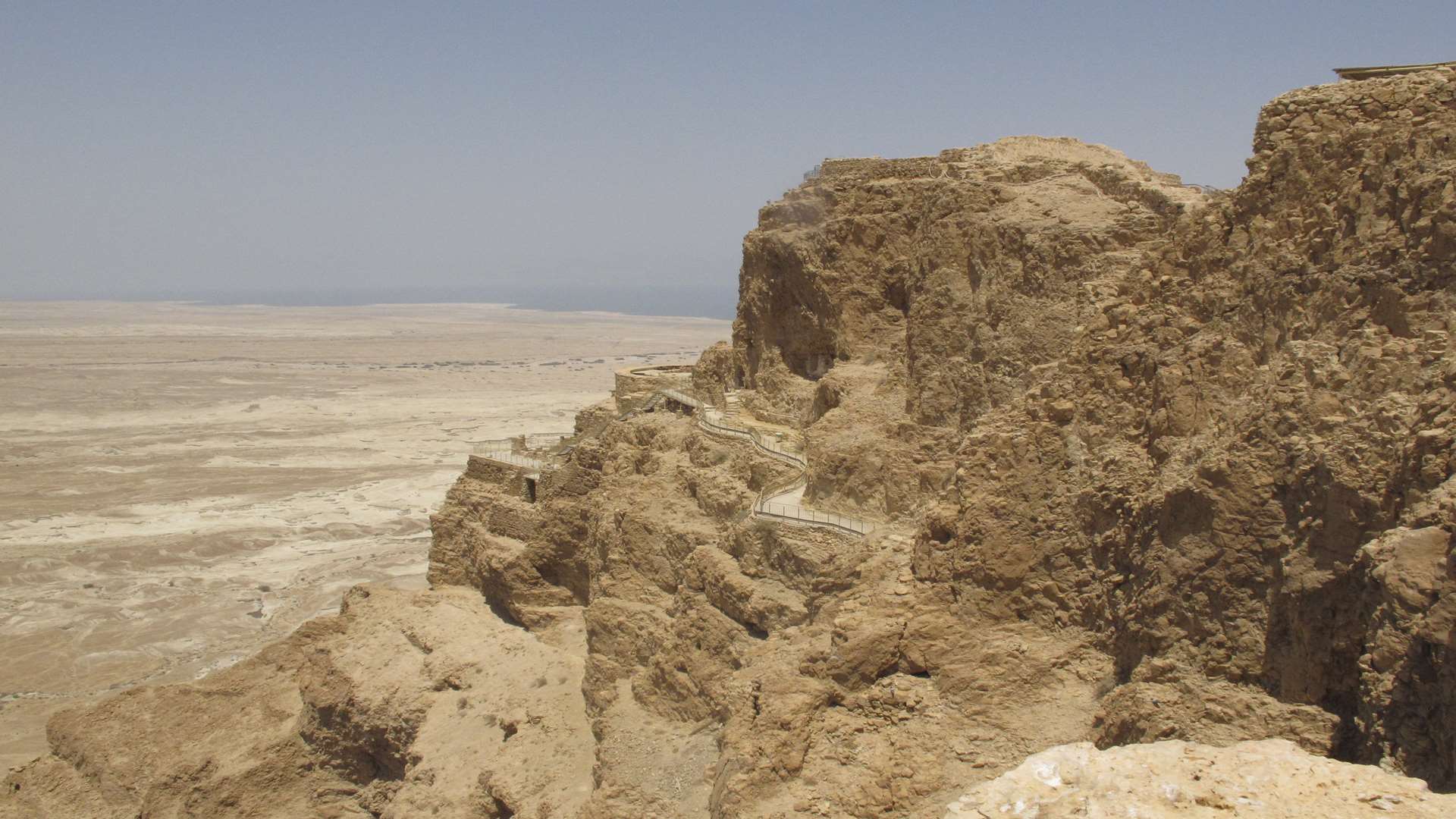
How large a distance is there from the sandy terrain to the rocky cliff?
1060 cm

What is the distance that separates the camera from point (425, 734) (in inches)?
864

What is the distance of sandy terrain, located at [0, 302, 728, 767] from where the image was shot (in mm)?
34781

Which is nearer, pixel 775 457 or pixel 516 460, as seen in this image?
pixel 775 457

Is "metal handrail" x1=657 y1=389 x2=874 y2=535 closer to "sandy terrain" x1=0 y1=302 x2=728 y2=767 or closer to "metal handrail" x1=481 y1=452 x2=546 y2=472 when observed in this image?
"metal handrail" x1=481 y1=452 x2=546 y2=472

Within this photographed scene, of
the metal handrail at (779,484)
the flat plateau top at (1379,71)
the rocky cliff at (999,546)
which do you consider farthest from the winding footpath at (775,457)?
the flat plateau top at (1379,71)

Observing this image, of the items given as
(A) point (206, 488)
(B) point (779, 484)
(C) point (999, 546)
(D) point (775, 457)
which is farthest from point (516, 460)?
(A) point (206, 488)

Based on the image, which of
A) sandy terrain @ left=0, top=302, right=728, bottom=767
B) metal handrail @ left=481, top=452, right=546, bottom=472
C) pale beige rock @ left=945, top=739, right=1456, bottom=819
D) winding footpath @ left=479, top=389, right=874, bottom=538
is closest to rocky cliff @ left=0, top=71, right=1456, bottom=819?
pale beige rock @ left=945, top=739, right=1456, bottom=819

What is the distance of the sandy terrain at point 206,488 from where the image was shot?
3478 centimetres

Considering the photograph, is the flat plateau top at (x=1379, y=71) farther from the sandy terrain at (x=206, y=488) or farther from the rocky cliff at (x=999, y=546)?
the sandy terrain at (x=206, y=488)

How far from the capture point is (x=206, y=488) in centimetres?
5478

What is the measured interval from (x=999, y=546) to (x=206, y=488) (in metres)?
50.2

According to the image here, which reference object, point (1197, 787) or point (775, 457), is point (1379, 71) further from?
point (775, 457)

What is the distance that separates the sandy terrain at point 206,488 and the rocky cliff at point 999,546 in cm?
1060

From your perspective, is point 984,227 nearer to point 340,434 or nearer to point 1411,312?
point 1411,312
